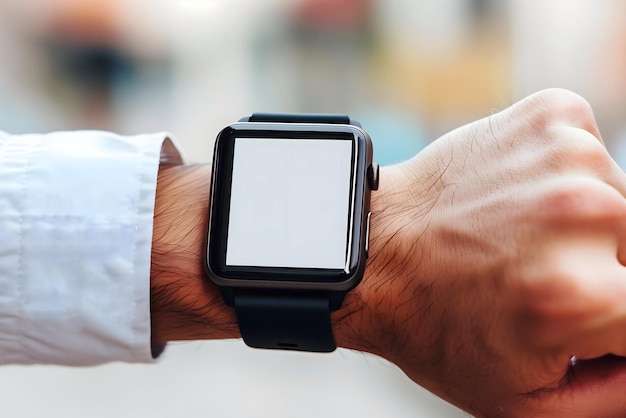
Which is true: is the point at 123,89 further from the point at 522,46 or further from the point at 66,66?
the point at 522,46

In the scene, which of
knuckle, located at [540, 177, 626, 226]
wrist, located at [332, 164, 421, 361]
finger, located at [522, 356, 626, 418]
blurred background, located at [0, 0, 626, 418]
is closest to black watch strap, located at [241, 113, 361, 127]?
wrist, located at [332, 164, 421, 361]

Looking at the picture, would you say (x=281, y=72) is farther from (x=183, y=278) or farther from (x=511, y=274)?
(x=511, y=274)

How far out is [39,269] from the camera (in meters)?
0.72

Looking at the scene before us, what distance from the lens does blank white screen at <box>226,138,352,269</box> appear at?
0.69m

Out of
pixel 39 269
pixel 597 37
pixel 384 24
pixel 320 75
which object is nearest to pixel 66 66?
pixel 320 75

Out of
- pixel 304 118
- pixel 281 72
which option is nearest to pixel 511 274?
pixel 304 118

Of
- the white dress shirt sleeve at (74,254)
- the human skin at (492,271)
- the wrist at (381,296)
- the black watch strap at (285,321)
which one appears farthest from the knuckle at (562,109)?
the white dress shirt sleeve at (74,254)

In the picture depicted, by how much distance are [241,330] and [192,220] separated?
13 centimetres

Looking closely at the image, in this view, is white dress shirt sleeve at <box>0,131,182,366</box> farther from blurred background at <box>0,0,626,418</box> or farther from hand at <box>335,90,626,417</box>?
blurred background at <box>0,0,626,418</box>

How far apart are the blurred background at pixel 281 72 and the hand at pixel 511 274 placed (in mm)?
1755

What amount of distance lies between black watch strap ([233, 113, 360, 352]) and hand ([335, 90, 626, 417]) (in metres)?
0.03

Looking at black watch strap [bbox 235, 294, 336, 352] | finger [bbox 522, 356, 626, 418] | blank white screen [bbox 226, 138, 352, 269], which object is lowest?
finger [bbox 522, 356, 626, 418]

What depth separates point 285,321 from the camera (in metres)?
0.71

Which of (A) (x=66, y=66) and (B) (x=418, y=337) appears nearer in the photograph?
(B) (x=418, y=337)
